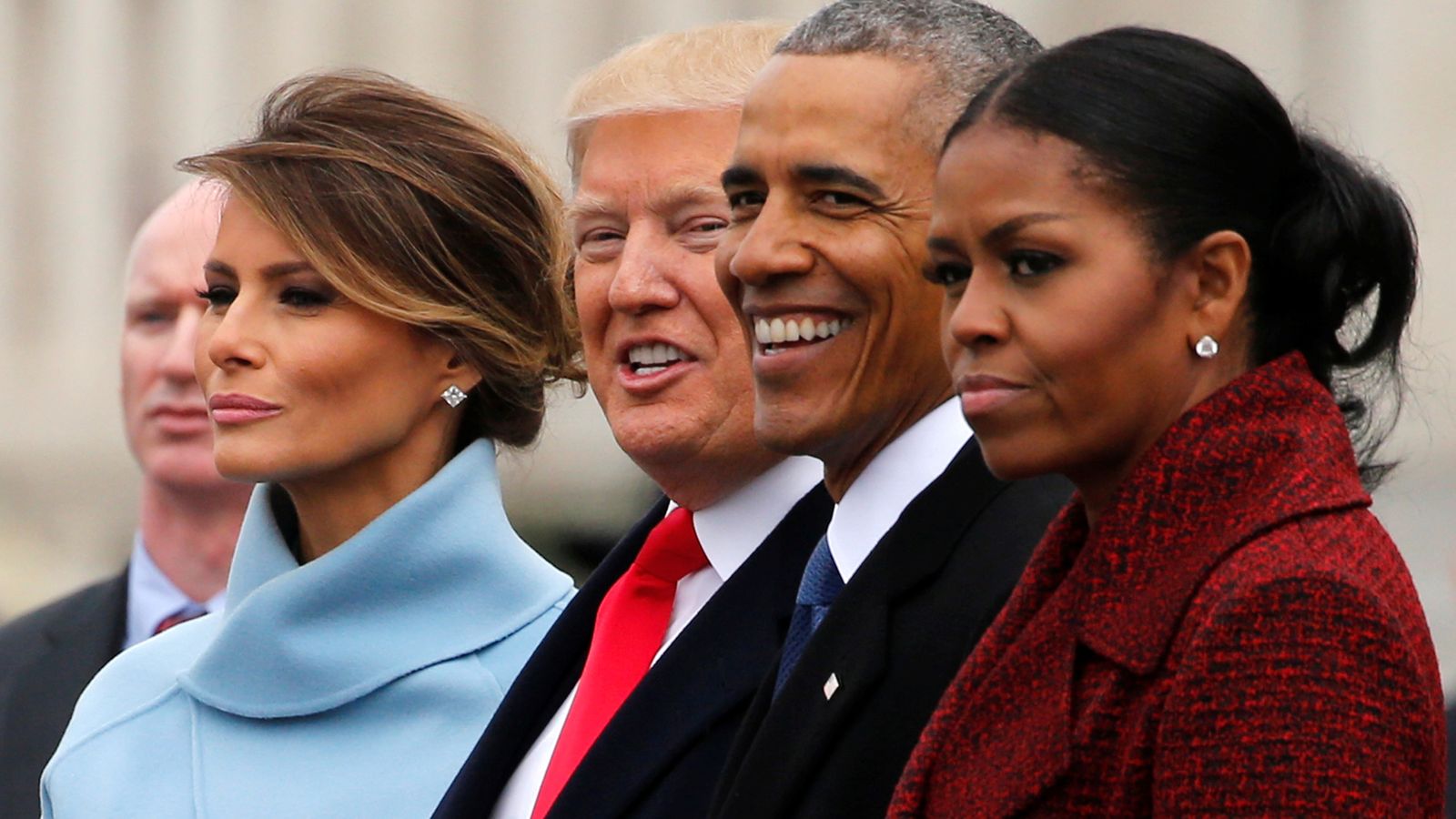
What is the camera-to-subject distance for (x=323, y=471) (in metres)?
4.23

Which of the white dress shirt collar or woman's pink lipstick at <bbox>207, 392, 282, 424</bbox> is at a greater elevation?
the white dress shirt collar

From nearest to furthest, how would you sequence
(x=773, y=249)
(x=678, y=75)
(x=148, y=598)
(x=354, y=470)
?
(x=773, y=249), (x=678, y=75), (x=354, y=470), (x=148, y=598)

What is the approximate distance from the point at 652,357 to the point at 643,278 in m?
0.12

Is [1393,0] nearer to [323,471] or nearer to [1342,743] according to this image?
[323,471]

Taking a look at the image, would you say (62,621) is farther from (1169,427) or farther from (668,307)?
(1169,427)

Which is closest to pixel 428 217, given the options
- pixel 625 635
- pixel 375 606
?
pixel 375 606

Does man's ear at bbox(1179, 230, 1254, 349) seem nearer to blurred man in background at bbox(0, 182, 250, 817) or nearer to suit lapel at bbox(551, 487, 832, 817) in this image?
suit lapel at bbox(551, 487, 832, 817)

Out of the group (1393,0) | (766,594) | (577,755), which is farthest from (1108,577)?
(1393,0)

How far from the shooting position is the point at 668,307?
12.0ft

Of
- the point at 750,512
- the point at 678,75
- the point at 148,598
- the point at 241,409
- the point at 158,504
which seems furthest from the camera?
the point at 158,504

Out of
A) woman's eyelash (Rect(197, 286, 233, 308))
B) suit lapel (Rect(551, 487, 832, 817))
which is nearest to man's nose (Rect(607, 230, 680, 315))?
suit lapel (Rect(551, 487, 832, 817))

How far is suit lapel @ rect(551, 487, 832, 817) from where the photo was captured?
329 centimetres

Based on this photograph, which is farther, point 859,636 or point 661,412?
point 661,412

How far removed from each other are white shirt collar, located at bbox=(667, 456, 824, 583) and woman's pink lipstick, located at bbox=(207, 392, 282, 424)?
0.90 meters
